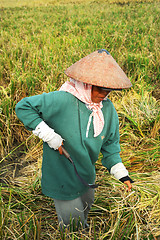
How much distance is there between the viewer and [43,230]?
5.36ft

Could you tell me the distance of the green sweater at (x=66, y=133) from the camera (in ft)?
3.93

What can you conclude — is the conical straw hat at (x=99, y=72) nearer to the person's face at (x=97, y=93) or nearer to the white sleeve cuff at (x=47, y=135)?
the person's face at (x=97, y=93)

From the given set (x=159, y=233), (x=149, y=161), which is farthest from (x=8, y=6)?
(x=159, y=233)

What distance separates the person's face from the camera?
1.22 metres

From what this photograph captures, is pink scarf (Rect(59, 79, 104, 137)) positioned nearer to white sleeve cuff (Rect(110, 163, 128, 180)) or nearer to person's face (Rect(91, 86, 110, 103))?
person's face (Rect(91, 86, 110, 103))

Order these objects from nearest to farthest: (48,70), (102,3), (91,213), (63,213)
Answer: (63,213)
(91,213)
(48,70)
(102,3)

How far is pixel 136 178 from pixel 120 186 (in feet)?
0.71

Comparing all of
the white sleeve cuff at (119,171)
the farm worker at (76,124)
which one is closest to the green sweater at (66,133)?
the farm worker at (76,124)

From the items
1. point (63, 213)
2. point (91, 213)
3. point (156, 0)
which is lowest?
point (91, 213)

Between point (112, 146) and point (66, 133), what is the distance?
1.26 feet

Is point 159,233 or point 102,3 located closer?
point 159,233

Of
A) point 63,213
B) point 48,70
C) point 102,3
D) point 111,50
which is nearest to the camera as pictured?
point 63,213

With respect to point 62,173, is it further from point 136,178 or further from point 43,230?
point 136,178

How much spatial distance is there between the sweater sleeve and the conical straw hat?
32 cm
